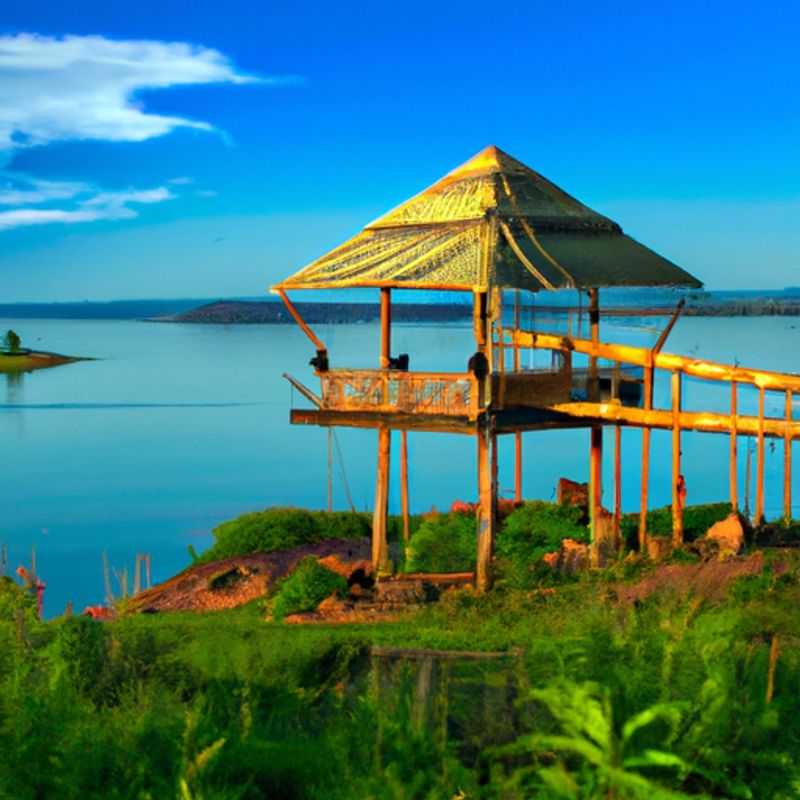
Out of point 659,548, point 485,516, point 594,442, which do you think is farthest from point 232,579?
point 659,548

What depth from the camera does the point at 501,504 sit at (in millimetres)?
24016

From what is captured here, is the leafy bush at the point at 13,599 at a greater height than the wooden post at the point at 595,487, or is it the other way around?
the wooden post at the point at 595,487

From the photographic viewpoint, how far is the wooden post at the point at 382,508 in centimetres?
2131

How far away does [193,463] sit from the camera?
155ft

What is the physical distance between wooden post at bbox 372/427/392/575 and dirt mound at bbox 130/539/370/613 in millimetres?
416

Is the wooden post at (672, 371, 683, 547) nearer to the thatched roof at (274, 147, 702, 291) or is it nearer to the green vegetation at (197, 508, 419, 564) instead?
the thatched roof at (274, 147, 702, 291)

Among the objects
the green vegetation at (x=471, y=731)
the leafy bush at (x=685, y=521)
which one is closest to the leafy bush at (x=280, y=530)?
the leafy bush at (x=685, y=521)

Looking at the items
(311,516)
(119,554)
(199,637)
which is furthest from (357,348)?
(199,637)

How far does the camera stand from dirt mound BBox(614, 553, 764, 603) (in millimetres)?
15445

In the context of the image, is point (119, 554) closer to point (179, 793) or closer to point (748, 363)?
point (179, 793)

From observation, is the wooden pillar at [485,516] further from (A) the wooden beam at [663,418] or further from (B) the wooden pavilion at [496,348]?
(A) the wooden beam at [663,418]

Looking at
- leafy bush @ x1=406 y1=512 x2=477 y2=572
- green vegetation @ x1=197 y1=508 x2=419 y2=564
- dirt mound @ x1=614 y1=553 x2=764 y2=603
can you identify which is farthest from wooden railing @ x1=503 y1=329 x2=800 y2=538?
green vegetation @ x1=197 y1=508 x2=419 y2=564

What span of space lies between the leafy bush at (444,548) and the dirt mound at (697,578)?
330cm

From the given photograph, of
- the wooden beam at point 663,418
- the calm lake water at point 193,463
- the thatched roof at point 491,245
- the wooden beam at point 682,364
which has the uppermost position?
the thatched roof at point 491,245
